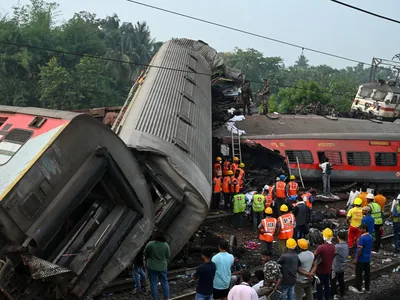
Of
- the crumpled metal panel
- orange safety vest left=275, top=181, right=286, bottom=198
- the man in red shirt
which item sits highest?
the crumpled metal panel

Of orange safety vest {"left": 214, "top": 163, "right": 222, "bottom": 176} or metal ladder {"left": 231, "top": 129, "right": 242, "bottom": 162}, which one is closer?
orange safety vest {"left": 214, "top": 163, "right": 222, "bottom": 176}

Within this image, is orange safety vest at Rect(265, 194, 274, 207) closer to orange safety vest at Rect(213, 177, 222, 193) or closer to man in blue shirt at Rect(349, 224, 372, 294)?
orange safety vest at Rect(213, 177, 222, 193)

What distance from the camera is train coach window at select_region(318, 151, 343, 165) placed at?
674 inches

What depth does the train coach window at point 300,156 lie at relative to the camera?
16.8 m

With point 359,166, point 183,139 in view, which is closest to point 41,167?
point 183,139

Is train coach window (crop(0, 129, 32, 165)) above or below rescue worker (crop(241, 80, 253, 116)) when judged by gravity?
below

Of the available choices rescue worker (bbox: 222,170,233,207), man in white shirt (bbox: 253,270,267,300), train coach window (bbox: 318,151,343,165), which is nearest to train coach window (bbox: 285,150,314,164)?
train coach window (bbox: 318,151,343,165)

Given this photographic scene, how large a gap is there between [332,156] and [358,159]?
987 millimetres

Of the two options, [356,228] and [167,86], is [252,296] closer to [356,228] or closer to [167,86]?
[356,228]

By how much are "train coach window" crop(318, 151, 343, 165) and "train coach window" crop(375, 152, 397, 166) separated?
1436mm

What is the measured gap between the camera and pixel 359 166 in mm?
17453

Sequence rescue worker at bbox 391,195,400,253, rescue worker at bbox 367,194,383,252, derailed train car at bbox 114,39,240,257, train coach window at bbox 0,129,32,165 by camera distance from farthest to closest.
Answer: rescue worker at bbox 391,195,400,253 → rescue worker at bbox 367,194,383,252 → derailed train car at bbox 114,39,240,257 → train coach window at bbox 0,129,32,165

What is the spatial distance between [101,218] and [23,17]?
39.9 m

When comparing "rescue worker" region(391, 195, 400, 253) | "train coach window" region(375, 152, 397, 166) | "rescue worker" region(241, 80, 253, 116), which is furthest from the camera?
"rescue worker" region(241, 80, 253, 116)
